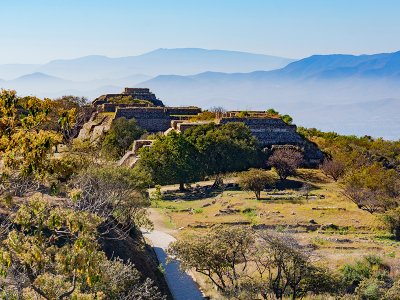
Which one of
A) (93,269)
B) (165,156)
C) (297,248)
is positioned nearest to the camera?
(93,269)

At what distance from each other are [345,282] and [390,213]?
11257 mm

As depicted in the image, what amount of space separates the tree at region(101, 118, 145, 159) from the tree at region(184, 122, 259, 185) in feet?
29.0

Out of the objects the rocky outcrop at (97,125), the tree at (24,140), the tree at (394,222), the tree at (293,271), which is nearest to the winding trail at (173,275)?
the tree at (293,271)

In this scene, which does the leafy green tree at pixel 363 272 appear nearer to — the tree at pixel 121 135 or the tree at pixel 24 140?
the tree at pixel 24 140

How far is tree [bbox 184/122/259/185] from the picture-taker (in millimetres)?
46688

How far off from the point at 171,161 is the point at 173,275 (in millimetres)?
20072

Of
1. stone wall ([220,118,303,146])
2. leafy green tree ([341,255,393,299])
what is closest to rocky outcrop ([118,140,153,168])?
stone wall ([220,118,303,146])

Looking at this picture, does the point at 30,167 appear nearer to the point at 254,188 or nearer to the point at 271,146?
the point at 254,188

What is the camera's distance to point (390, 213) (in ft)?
101

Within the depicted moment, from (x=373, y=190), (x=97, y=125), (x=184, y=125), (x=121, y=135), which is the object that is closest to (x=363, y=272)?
(x=373, y=190)

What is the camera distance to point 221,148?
47.4 meters

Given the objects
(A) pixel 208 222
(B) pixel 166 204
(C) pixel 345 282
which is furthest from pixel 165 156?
(C) pixel 345 282

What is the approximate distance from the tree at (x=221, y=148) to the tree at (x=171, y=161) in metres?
1.39

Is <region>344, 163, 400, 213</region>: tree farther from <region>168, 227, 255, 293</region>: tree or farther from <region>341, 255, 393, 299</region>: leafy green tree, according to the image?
<region>168, 227, 255, 293</region>: tree
